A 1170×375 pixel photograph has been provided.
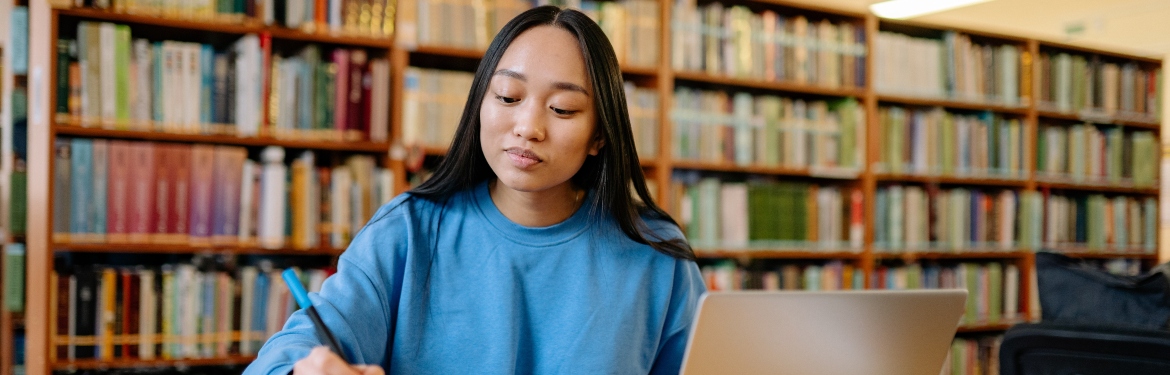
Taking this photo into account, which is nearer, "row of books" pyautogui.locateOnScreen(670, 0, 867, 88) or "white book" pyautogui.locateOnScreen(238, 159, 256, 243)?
"white book" pyautogui.locateOnScreen(238, 159, 256, 243)

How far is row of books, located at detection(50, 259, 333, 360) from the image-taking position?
2338 millimetres

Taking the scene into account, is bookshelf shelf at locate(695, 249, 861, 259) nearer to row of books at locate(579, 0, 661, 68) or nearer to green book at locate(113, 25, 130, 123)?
row of books at locate(579, 0, 661, 68)

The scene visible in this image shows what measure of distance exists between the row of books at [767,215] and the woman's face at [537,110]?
2116 mm

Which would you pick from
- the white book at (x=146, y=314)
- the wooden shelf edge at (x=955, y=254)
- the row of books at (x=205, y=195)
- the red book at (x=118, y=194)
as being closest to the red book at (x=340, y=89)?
the row of books at (x=205, y=195)

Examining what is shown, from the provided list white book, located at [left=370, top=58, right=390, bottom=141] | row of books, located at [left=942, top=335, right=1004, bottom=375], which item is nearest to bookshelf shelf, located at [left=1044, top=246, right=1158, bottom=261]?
row of books, located at [left=942, top=335, right=1004, bottom=375]

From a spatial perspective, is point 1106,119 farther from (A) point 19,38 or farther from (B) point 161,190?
(A) point 19,38

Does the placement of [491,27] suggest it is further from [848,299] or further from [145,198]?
[848,299]

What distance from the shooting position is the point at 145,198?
94.3 inches

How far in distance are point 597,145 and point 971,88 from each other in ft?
10.2

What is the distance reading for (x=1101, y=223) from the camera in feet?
13.7

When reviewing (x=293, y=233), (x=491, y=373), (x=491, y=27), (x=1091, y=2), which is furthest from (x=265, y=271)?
(x=1091, y=2)

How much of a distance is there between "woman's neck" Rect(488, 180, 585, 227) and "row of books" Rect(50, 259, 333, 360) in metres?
1.46

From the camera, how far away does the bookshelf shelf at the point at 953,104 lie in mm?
3558

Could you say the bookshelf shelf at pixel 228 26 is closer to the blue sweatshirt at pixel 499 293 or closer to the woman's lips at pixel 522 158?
the blue sweatshirt at pixel 499 293
